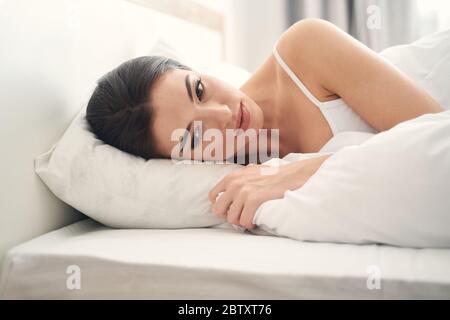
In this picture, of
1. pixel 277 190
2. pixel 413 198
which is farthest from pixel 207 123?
pixel 413 198

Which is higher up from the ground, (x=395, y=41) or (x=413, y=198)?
(x=395, y=41)

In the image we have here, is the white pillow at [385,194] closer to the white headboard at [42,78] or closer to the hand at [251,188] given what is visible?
the hand at [251,188]

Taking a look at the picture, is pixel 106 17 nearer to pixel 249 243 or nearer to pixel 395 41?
pixel 249 243

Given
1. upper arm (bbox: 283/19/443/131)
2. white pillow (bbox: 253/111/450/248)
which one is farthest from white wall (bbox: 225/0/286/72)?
white pillow (bbox: 253/111/450/248)

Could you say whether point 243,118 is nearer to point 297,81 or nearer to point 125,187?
point 297,81

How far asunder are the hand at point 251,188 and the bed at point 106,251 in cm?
4

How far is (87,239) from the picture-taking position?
823mm

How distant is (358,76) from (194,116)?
39cm

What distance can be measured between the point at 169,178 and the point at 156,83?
0.76 feet

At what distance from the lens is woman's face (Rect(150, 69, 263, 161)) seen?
3.22 feet

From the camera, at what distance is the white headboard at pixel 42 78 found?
814mm

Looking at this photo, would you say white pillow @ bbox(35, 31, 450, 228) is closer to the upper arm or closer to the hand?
the hand

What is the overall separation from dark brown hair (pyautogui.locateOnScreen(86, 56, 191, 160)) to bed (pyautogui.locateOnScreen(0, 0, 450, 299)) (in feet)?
0.28

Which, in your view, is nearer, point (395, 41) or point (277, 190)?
point (277, 190)
